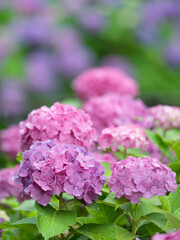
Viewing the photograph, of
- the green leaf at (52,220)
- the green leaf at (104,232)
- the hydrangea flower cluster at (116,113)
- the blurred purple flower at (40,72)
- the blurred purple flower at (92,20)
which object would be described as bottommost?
the green leaf at (104,232)

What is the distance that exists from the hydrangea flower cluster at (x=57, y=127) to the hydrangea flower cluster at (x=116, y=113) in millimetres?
440

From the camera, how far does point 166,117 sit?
6.27 ft

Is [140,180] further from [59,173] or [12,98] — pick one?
[12,98]

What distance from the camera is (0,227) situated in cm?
134

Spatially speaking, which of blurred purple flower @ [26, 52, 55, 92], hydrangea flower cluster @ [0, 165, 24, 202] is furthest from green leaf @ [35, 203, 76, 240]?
blurred purple flower @ [26, 52, 55, 92]

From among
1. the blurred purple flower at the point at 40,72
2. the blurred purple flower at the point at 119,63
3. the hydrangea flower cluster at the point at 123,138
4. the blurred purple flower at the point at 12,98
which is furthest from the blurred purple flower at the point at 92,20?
the hydrangea flower cluster at the point at 123,138

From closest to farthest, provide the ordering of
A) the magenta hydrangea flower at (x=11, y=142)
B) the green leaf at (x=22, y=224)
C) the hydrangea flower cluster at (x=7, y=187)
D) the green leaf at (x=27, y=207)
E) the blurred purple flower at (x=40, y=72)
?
the green leaf at (x=22, y=224)
the green leaf at (x=27, y=207)
the hydrangea flower cluster at (x=7, y=187)
the magenta hydrangea flower at (x=11, y=142)
the blurred purple flower at (x=40, y=72)

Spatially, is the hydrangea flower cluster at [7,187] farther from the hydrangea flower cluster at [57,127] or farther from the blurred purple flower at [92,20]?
the blurred purple flower at [92,20]

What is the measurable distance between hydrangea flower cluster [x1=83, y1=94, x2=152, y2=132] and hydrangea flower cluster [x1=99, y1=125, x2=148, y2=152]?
1.15 ft

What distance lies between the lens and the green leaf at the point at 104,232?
49.4 inches

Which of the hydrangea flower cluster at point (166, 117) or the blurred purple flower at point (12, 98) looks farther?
the blurred purple flower at point (12, 98)

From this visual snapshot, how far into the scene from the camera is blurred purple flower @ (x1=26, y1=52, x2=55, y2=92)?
5371 mm

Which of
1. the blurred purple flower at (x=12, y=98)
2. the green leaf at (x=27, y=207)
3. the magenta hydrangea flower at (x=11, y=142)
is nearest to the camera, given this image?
the green leaf at (x=27, y=207)

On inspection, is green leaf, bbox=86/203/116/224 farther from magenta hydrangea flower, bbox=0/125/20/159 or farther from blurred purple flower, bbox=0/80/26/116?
blurred purple flower, bbox=0/80/26/116
